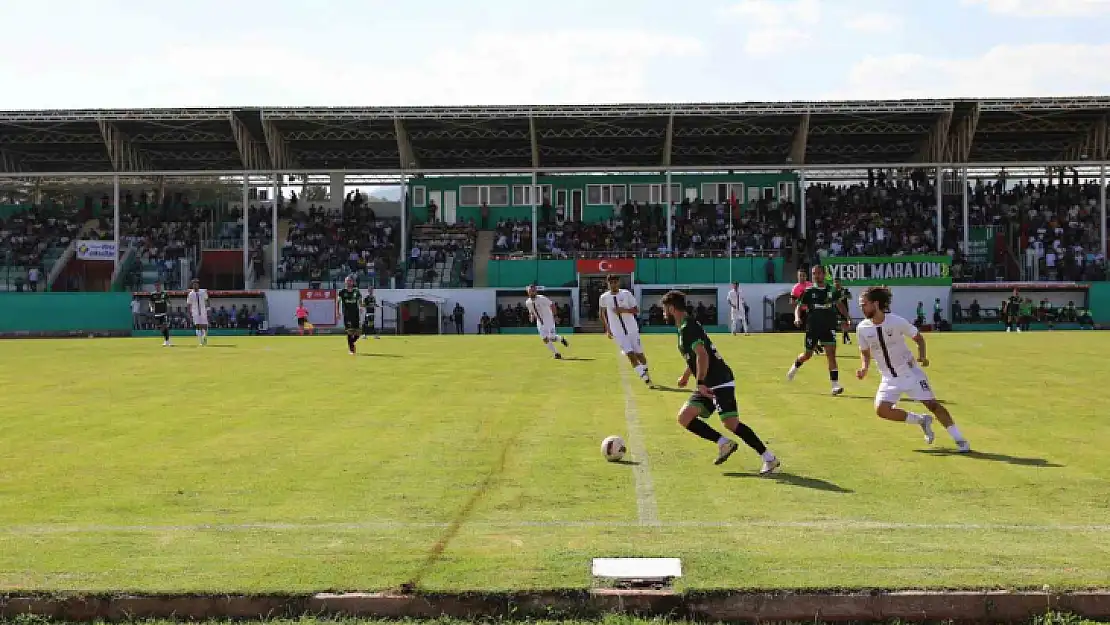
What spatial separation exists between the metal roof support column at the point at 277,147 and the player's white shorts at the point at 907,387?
5320cm

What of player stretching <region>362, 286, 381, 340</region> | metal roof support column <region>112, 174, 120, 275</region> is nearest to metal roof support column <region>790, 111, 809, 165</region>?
player stretching <region>362, 286, 381, 340</region>

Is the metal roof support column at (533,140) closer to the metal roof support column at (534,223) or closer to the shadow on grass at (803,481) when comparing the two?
the metal roof support column at (534,223)

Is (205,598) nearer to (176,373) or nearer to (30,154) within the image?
(176,373)

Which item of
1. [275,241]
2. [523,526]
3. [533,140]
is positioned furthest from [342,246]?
[523,526]

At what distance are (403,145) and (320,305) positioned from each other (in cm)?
1031

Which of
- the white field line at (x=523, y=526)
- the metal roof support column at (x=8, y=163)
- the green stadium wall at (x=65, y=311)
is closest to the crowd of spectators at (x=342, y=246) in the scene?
the green stadium wall at (x=65, y=311)

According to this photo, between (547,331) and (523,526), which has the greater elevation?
(547,331)

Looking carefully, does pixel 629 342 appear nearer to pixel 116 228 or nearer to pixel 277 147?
pixel 277 147

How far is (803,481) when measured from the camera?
408 inches

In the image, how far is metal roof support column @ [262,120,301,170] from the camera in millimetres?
62281

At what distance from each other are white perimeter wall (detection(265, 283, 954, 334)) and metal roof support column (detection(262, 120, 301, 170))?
896cm

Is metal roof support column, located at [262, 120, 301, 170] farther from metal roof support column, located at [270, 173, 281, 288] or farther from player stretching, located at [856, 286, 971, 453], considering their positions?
player stretching, located at [856, 286, 971, 453]

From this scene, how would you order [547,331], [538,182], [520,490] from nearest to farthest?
1. [520,490]
2. [547,331]
3. [538,182]

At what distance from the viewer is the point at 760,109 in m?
59.8
